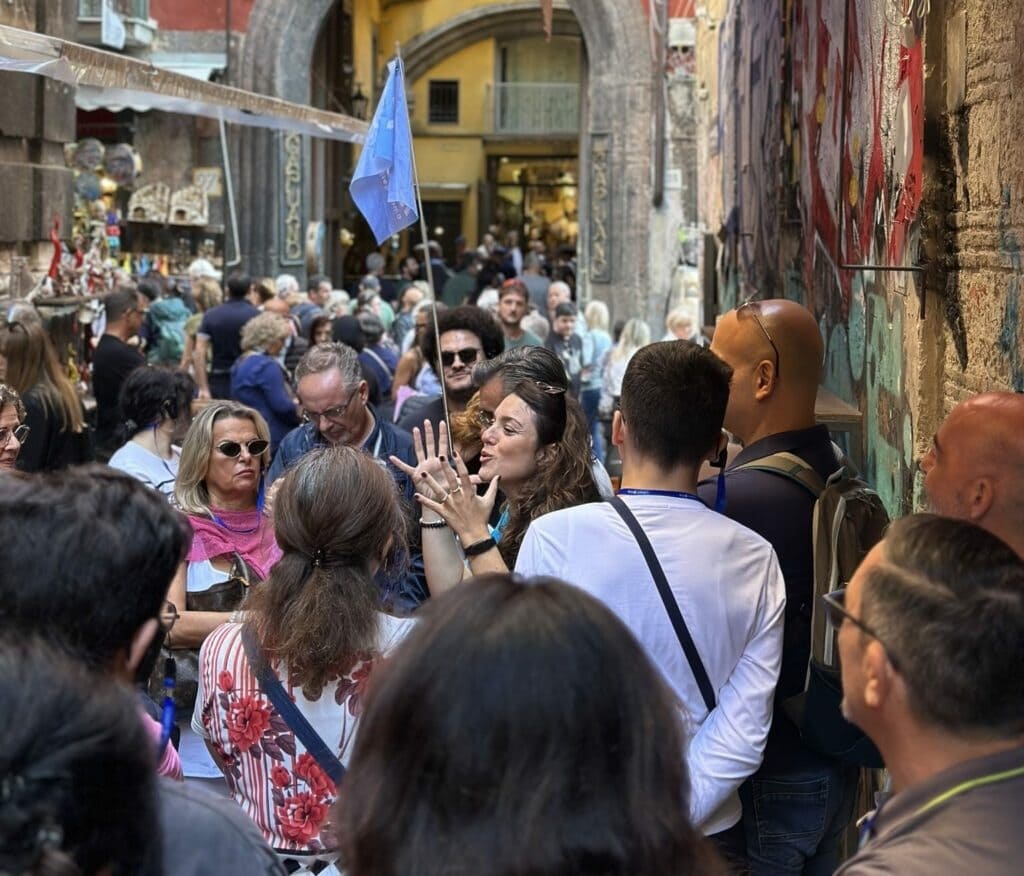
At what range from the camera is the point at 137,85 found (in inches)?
363

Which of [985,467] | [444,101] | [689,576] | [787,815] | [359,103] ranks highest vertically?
[444,101]

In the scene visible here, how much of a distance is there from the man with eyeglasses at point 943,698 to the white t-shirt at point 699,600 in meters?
0.89

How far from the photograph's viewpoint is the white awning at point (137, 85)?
24.7ft

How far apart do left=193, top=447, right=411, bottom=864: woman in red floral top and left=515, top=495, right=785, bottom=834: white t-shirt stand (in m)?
0.34

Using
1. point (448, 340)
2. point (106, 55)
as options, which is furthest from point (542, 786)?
point (106, 55)

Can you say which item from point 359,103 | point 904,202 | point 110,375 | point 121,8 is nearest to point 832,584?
point 904,202

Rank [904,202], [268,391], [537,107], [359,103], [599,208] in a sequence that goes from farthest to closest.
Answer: [537,107]
[359,103]
[599,208]
[268,391]
[904,202]

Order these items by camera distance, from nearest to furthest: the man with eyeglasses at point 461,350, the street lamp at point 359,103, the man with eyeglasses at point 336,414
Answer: the man with eyeglasses at point 336,414 < the man with eyeglasses at point 461,350 < the street lamp at point 359,103

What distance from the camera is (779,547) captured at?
369 centimetres

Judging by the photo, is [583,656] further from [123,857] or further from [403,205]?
[403,205]

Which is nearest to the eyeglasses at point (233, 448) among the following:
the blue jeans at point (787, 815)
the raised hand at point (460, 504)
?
the raised hand at point (460, 504)

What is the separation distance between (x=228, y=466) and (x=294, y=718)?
1.73 meters

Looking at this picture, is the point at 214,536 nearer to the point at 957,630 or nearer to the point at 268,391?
the point at 957,630

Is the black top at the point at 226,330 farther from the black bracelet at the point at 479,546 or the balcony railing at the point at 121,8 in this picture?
the balcony railing at the point at 121,8
